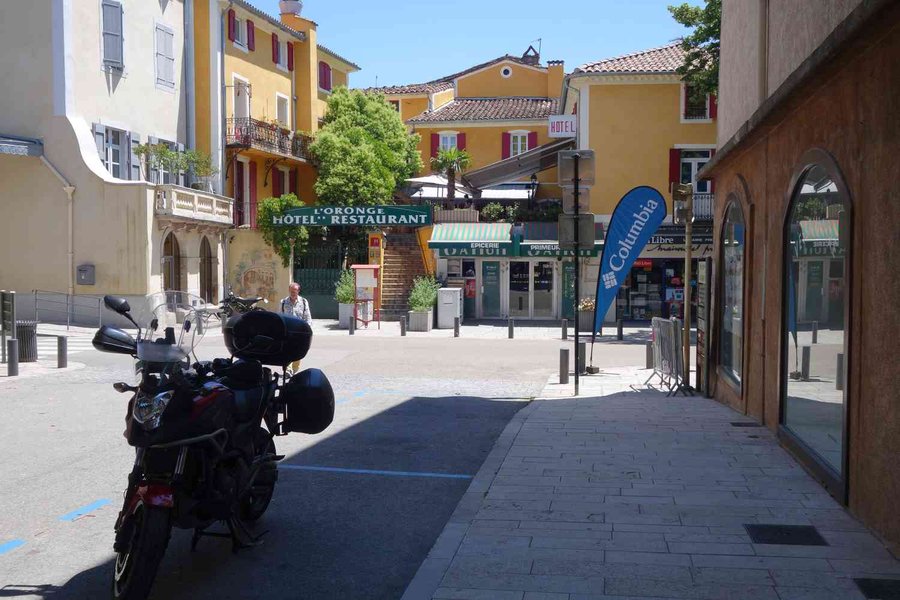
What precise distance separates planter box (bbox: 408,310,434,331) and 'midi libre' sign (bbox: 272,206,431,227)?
3366 mm

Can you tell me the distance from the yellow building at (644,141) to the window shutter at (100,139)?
53.2ft

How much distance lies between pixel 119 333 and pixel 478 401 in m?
8.46

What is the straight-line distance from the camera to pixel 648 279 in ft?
110

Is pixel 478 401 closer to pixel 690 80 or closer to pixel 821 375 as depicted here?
pixel 821 375

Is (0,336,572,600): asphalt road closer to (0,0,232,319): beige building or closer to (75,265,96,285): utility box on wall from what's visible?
(75,265,96,285): utility box on wall

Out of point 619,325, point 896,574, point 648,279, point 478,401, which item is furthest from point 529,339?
point 896,574

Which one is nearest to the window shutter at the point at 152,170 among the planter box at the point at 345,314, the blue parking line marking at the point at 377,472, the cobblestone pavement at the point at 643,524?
the planter box at the point at 345,314

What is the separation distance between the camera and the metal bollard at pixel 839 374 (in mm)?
6430

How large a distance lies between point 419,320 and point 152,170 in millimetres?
9445

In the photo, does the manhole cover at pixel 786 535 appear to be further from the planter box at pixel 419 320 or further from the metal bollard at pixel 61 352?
the planter box at pixel 419 320

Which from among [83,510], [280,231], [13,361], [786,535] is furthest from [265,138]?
[786,535]

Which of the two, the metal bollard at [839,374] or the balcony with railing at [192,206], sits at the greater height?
the balcony with railing at [192,206]

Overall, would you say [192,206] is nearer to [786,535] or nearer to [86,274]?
[86,274]

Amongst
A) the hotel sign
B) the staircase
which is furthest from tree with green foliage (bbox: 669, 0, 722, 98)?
the staircase
